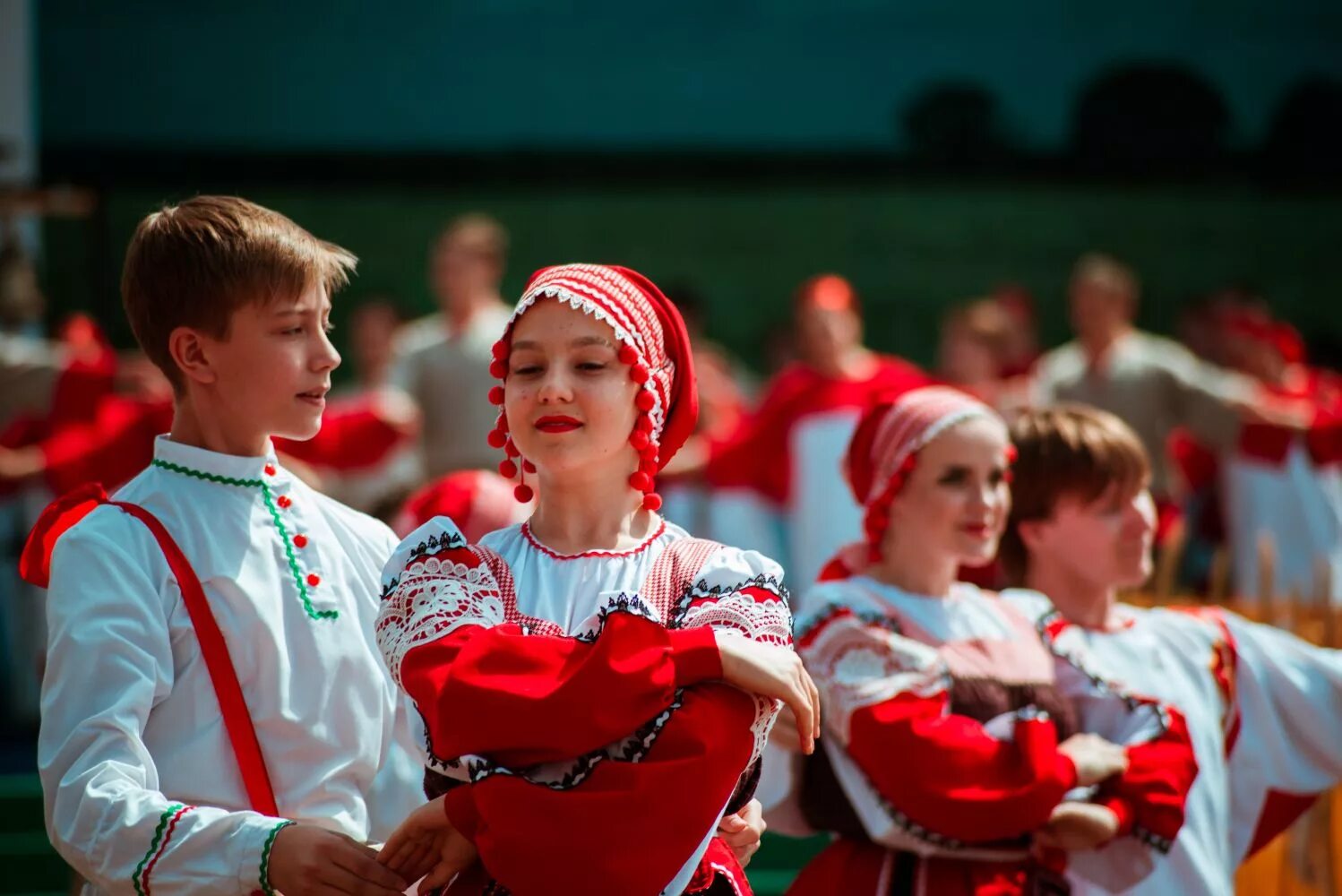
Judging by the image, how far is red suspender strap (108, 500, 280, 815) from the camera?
2.24 m

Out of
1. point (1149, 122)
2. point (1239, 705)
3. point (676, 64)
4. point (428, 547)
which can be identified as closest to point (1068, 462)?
point (1239, 705)

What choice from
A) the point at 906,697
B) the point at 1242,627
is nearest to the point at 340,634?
the point at 906,697

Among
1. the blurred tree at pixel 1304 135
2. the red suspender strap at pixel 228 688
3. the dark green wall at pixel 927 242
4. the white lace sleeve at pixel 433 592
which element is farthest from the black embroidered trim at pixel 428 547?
the blurred tree at pixel 1304 135

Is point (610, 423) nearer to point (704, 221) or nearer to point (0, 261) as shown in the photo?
point (0, 261)

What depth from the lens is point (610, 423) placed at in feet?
7.25

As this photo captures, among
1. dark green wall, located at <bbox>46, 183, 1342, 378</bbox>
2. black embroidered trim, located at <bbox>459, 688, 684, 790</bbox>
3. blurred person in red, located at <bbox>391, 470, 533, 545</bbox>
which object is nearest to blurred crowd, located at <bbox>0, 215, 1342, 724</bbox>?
blurred person in red, located at <bbox>391, 470, 533, 545</bbox>

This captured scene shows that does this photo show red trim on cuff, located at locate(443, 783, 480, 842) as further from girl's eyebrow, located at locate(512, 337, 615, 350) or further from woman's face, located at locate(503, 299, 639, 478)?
girl's eyebrow, located at locate(512, 337, 615, 350)

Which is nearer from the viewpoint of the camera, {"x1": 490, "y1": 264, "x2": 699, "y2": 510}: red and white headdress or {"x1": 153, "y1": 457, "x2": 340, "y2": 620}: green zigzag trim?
{"x1": 490, "y1": 264, "x2": 699, "y2": 510}: red and white headdress

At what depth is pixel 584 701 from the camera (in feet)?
6.46

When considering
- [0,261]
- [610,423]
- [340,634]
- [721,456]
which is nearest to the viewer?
[610,423]

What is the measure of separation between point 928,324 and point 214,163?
5.25 meters

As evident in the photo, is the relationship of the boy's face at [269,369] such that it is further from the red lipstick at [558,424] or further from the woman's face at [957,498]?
the woman's face at [957,498]

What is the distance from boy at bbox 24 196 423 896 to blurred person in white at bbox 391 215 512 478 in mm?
4571

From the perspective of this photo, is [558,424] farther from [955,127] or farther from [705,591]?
[955,127]
